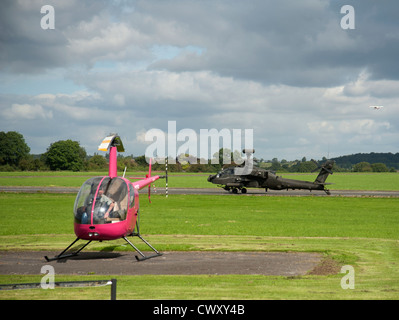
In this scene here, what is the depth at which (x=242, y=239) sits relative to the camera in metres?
19.6

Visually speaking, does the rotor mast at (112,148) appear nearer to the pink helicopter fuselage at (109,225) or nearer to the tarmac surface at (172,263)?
the pink helicopter fuselage at (109,225)

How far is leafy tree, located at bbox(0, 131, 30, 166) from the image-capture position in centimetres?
17275

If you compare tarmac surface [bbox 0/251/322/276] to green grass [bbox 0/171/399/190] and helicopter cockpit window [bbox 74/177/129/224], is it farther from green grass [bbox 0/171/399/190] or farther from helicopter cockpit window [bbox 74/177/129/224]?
green grass [bbox 0/171/399/190]

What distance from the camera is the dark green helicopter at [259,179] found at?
47875 millimetres

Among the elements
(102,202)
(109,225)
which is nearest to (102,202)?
(102,202)

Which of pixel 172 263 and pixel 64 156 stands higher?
pixel 64 156

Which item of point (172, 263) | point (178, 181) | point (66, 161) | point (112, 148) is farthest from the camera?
point (66, 161)

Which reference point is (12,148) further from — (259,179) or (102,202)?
(102,202)

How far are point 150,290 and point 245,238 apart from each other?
31.4ft

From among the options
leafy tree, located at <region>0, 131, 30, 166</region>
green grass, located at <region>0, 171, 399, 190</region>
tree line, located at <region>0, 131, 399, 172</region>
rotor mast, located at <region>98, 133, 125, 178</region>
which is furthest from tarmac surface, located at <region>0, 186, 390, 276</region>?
leafy tree, located at <region>0, 131, 30, 166</region>

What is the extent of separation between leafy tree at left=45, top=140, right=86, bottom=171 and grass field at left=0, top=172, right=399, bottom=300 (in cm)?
12122

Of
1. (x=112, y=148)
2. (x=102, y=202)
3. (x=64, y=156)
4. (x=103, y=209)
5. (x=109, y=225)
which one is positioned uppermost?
(x=64, y=156)

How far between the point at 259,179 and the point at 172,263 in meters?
34.4
